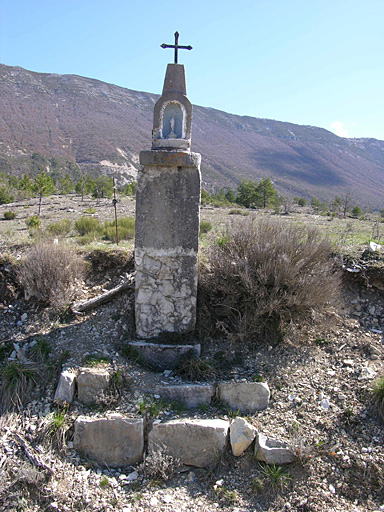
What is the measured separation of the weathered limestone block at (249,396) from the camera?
4641 millimetres

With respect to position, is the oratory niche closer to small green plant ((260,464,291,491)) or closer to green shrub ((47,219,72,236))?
small green plant ((260,464,291,491))

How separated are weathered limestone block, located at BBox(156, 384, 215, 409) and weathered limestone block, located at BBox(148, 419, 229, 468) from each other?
397mm

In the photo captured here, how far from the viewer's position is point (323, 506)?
143 inches

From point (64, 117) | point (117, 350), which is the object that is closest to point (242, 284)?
point (117, 350)

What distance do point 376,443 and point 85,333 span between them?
3975mm

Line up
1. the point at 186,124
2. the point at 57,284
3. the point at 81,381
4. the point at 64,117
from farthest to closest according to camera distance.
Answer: the point at 64,117, the point at 57,284, the point at 186,124, the point at 81,381

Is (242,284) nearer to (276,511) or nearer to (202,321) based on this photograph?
(202,321)

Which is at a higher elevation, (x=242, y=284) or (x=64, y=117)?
(x=64, y=117)

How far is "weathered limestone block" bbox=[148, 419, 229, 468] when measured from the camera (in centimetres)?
419

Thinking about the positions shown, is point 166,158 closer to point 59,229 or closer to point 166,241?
point 166,241

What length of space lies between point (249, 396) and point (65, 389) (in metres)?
2.29

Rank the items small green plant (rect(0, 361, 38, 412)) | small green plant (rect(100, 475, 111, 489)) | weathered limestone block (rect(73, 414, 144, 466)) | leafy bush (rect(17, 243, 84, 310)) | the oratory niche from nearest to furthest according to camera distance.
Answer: small green plant (rect(100, 475, 111, 489)) → weathered limestone block (rect(73, 414, 144, 466)) → small green plant (rect(0, 361, 38, 412)) → the oratory niche → leafy bush (rect(17, 243, 84, 310))

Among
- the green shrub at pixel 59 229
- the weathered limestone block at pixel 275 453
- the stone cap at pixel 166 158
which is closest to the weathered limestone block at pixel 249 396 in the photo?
the weathered limestone block at pixel 275 453

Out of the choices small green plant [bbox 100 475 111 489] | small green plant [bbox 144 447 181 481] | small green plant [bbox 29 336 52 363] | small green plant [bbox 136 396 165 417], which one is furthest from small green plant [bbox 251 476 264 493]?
small green plant [bbox 29 336 52 363]
